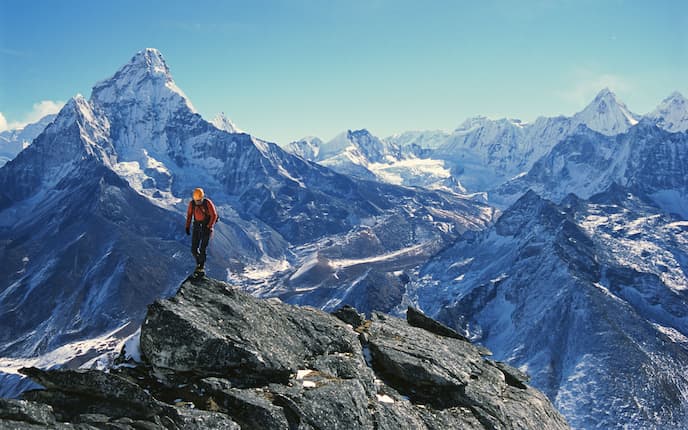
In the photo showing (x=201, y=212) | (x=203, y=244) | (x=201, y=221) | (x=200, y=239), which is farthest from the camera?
(x=200, y=239)

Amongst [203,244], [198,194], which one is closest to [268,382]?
[203,244]

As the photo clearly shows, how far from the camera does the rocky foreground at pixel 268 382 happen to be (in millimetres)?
20938

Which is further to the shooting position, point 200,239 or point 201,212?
point 200,239

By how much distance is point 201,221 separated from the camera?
31453mm

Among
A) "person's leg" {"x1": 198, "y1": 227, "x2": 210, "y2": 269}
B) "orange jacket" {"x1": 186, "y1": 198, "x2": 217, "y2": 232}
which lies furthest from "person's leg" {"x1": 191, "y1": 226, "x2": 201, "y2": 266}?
"orange jacket" {"x1": 186, "y1": 198, "x2": 217, "y2": 232}

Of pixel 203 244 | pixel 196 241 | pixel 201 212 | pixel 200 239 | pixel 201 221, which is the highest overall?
pixel 201 212

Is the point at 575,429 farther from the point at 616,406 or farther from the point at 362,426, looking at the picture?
the point at 362,426

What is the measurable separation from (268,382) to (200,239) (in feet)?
36.6

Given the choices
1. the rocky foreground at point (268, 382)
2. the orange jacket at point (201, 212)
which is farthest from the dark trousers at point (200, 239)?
the rocky foreground at point (268, 382)

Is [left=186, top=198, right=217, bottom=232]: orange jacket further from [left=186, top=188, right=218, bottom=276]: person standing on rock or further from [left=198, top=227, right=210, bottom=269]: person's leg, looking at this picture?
[left=198, top=227, right=210, bottom=269]: person's leg

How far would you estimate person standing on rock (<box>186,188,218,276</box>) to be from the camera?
31.0 meters

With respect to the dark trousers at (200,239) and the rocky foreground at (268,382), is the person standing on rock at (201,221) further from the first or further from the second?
the rocky foreground at (268,382)

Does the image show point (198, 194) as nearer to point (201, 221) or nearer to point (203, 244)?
point (201, 221)

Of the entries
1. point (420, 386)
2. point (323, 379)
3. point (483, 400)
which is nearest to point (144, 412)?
point (323, 379)
